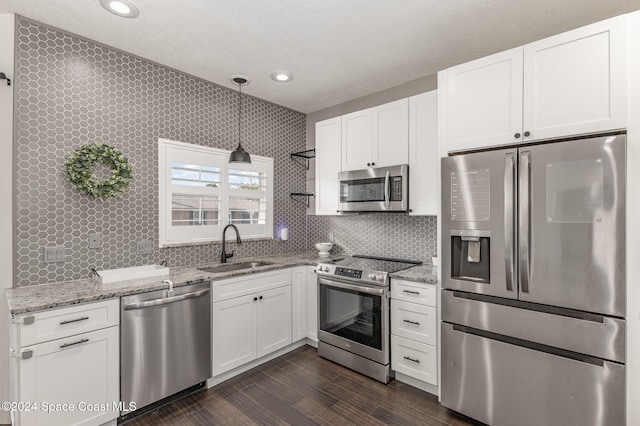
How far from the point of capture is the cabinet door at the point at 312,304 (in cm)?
330

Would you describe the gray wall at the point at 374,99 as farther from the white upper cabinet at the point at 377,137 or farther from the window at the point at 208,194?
the window at the point at 208,194

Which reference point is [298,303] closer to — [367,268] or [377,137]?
[367,268]

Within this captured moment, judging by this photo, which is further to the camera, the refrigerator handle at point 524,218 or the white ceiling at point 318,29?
the white ceiling at point 318,29

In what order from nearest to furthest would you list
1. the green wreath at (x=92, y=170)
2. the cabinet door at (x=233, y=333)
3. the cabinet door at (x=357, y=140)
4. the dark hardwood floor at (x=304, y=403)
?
the dark hardwood floor at (x=304, y=403) → the green wreath at (x=92, y=170) → the cabinet door at (x=233, y=333) → the cabinet door at (x=357, y=140)

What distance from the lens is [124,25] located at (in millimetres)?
2279

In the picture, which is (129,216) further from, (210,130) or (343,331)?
(343,331)

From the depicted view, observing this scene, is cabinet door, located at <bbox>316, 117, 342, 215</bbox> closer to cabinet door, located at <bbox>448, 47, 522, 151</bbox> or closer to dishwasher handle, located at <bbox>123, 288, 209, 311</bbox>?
cabinet door, located at <bbox>448, 47, 522, 151</bbox>

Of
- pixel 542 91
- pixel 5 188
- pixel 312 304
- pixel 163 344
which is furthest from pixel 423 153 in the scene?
pixel 5 188

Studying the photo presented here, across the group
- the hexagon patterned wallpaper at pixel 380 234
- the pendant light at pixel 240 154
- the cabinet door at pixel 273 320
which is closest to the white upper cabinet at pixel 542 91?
the hexagon patterned wallpaper at pixel 380 234

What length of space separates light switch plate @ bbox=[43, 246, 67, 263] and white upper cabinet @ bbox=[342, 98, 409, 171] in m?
2.58

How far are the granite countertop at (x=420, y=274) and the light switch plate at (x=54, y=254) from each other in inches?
102

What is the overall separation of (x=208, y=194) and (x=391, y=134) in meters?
1.97

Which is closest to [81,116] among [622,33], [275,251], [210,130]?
[210,130]

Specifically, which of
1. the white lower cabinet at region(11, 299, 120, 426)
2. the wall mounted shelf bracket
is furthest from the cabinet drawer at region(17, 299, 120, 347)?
the wall mounted shelf bracket
